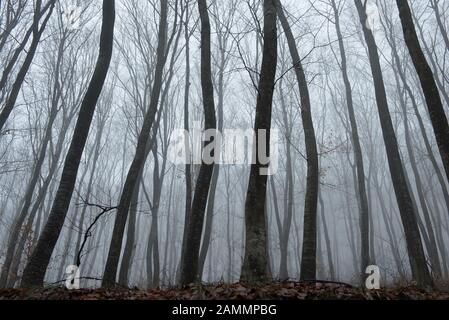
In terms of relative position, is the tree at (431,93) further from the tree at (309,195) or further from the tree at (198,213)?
the tree at (198,213)

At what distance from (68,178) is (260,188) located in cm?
295

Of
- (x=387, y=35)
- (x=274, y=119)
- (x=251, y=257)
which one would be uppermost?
(x=387, y=35)

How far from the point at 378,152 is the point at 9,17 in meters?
27.8

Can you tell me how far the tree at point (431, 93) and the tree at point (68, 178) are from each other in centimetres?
498

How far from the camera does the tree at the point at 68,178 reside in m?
4.70

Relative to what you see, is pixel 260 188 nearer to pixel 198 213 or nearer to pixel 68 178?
pixel 198 213

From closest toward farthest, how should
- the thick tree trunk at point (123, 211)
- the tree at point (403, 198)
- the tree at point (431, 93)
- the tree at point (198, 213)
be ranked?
1. the tree at point (431, 93)
2. the tree at point (198, 213)
3. the tree at point (403, 198)
4. the thick tree trunk at point (123, 211)

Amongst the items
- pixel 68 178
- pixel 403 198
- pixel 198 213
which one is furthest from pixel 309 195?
pixel 68 178

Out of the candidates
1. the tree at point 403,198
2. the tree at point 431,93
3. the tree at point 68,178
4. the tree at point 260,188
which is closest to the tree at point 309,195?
the tree at point 260,188

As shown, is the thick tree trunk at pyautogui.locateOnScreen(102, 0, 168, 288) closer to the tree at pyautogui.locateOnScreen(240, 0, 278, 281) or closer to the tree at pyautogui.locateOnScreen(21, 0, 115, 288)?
the tree at pyautogui.locateOnScreen(21, 0, 115, 288)

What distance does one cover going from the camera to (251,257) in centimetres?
374

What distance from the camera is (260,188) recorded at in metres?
4.05
